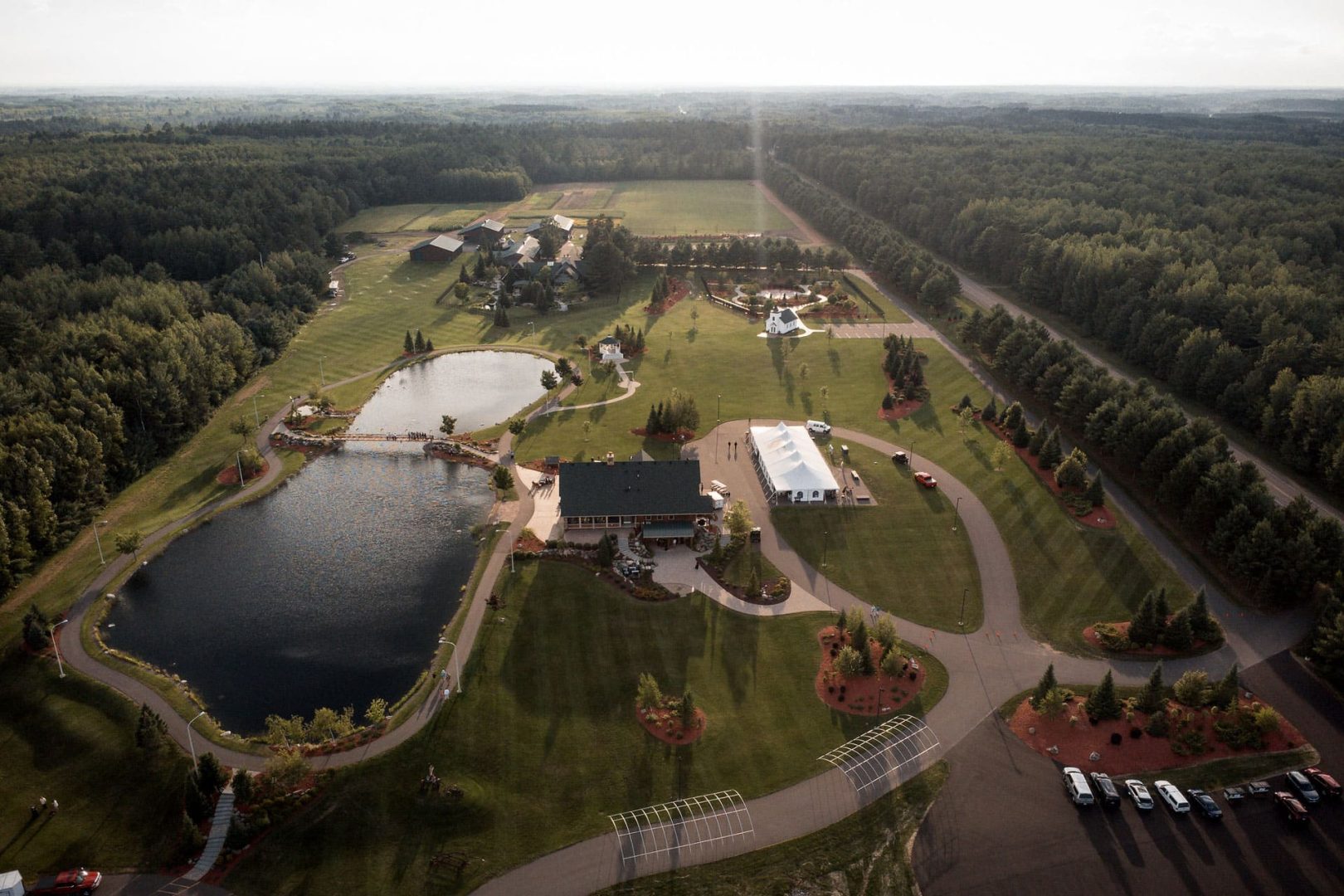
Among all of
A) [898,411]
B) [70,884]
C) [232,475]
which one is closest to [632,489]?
[898,411]

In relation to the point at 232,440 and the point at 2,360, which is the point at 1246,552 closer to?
the point at 232,440

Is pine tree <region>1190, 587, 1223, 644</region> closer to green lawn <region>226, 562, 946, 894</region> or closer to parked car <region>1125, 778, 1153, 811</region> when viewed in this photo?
parked car <region>1125, 778, 1153, 811</region>

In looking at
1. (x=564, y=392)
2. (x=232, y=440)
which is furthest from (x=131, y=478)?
(x=564, y=392)

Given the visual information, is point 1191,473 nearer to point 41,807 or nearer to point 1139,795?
point 1139,795

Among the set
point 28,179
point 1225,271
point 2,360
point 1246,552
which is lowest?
point 1246,552

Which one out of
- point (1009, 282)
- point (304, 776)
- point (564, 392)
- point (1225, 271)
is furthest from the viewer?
point (1009, 282)

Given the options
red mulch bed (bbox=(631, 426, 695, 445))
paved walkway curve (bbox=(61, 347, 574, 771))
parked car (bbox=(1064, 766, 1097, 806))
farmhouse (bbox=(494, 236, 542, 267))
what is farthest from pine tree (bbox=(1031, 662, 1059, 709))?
farmhouse (bbox=(494, 236, 542, 267))
